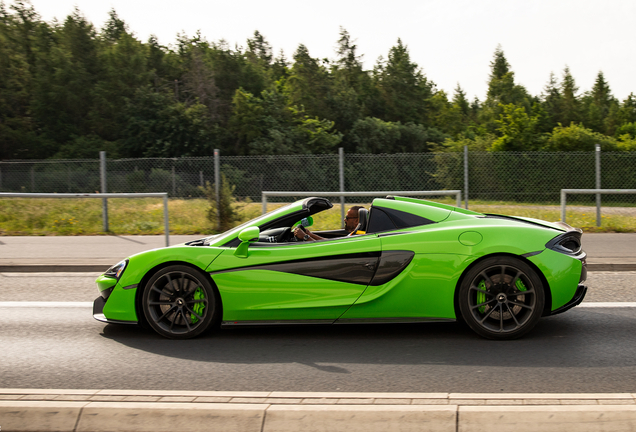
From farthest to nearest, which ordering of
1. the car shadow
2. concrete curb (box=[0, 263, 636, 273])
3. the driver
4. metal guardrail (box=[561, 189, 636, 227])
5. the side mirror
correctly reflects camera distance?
metal guardrail (box=[561, 189, 636, 227]) < concrete curb (box=[0, 263, 636, 273]) < the driver < the side mirror < the car shadow

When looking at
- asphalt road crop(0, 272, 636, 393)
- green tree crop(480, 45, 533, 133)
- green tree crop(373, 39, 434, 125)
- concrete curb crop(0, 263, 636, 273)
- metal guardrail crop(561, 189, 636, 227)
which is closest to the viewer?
asphalt road crop(0, 272, 636, 393)

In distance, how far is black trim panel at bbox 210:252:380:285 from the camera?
15.6ft

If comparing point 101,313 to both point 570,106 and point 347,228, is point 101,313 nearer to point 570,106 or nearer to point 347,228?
point 347,228

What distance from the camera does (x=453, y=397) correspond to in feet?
11.3

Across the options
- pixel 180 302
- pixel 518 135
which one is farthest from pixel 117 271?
pixel 518 135

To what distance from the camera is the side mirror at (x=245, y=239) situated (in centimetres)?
487

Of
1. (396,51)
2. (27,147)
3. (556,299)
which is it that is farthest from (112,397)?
(396,51)

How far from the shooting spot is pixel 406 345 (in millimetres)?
4859

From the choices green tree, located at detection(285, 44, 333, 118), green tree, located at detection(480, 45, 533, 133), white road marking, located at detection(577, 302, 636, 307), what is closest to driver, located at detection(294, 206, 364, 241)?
white road marking, located at detection(577, 302, 636, 307)

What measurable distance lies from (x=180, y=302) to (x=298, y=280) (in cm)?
108

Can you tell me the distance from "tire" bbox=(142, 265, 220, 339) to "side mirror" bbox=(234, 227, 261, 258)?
37 centimetres

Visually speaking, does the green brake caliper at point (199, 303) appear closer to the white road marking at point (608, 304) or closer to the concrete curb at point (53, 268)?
the white road marking at point (608, 304)

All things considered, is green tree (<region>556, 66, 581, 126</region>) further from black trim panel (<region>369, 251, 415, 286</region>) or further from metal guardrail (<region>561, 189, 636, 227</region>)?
black trim panel (<region>369, 251, 415, 286</region>)

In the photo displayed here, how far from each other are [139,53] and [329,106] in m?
15.9
